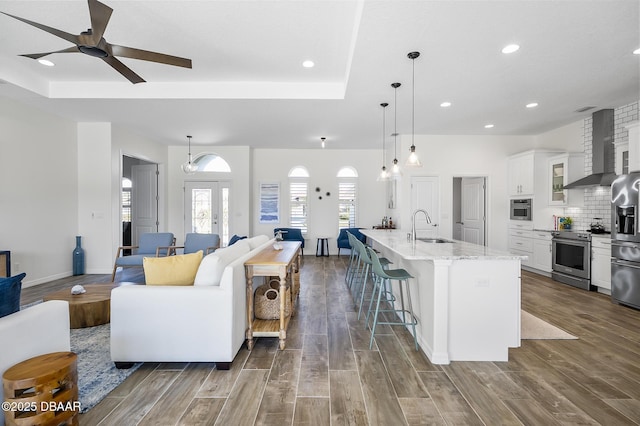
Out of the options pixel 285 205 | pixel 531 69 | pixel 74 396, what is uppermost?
pixel 531 69

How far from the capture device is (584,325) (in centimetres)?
329

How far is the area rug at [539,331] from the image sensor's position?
2971mm

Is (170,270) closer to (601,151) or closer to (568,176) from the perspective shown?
(568,176)

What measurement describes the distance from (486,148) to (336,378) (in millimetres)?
6188

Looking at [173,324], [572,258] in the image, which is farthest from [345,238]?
[173,324]

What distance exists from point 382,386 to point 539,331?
82.8 inches

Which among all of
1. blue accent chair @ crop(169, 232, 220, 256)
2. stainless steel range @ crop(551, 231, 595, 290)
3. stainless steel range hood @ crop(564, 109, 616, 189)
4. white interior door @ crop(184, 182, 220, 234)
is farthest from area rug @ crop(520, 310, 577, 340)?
white interior door @ crop(184, 182, 220, 234)

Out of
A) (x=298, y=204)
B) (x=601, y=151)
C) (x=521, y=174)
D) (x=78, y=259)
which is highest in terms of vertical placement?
(x=601, y=151)

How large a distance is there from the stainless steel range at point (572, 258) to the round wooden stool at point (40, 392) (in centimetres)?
631

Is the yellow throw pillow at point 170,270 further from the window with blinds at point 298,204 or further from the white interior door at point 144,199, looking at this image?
the white interior door at point 144,199

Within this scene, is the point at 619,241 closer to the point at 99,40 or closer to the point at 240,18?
the point at 240,18

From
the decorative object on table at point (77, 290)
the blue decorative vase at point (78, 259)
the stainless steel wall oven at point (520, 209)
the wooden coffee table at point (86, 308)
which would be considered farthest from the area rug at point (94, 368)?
the stainless steel wall oven at point (520, 209)

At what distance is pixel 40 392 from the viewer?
4.68ft

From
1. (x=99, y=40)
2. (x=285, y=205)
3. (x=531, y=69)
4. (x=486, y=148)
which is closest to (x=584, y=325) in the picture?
(x=531, y=69)
